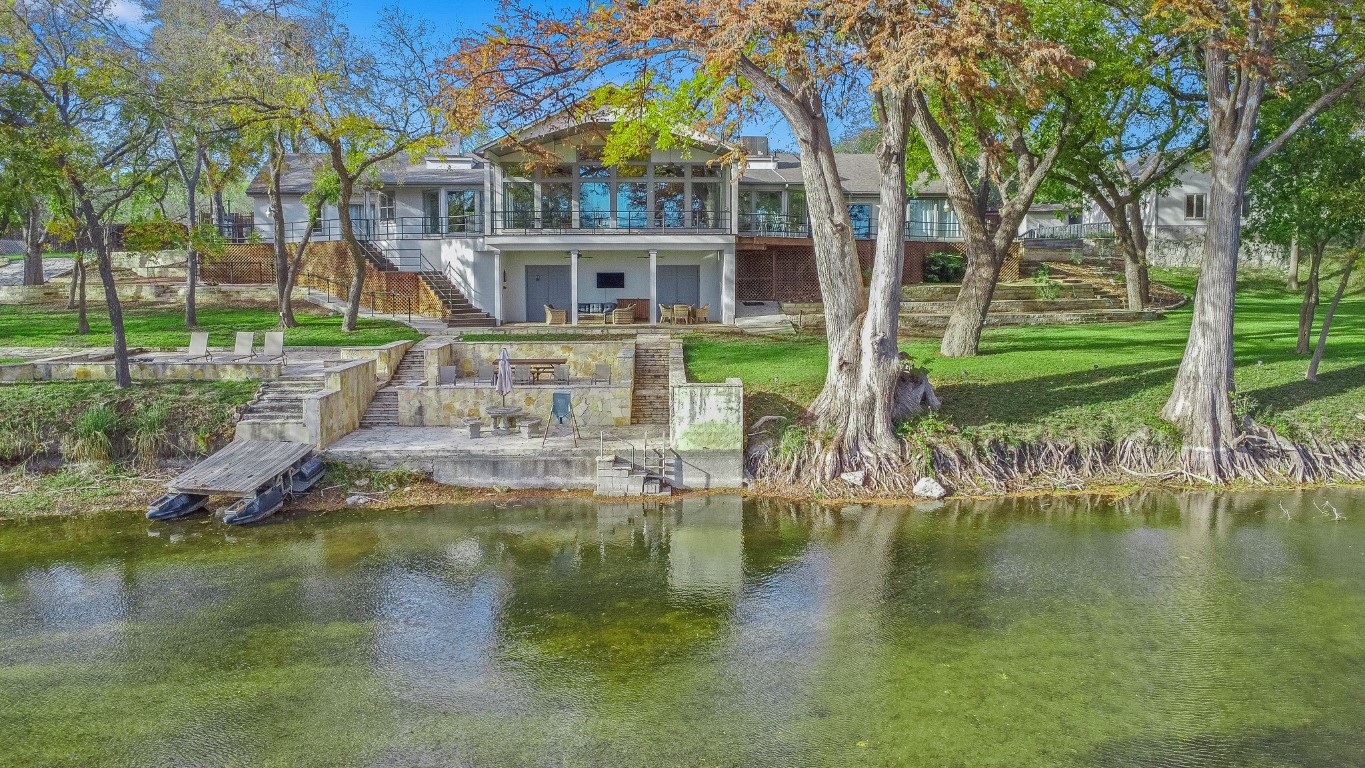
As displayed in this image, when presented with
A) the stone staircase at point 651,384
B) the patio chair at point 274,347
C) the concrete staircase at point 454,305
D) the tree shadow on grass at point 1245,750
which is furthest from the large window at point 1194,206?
the tree shadow on grass at point 1245,750

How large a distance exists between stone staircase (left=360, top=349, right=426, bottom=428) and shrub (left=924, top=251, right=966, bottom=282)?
20.6 metres

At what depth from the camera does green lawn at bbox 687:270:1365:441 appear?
55.8 ft

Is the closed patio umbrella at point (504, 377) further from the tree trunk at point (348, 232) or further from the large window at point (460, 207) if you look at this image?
the large window at point (460, 207)

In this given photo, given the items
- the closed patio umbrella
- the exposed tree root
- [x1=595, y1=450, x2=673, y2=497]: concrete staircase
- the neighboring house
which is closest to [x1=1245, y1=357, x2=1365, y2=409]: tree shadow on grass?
the exposed tree root

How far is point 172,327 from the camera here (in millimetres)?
25609

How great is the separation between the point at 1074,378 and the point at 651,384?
855cm

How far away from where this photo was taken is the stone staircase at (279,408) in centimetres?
1628

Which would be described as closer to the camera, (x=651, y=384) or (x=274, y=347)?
(x=651, y=384)

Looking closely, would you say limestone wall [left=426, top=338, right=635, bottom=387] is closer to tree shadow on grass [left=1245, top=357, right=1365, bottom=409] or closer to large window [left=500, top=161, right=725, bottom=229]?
large window [left=500, top=161, right=725, bottom=229]

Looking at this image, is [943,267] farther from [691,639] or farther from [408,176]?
[691,639]

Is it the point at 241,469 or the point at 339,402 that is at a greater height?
the point at 339,402

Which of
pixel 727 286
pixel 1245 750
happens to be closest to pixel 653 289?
pixel 727 286

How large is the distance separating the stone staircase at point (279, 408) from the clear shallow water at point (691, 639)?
2.45 metres

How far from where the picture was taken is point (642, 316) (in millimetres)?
30125
